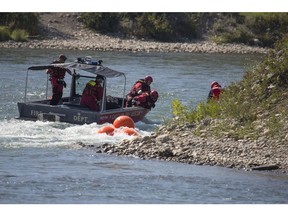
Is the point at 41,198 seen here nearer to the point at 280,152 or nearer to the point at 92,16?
the point at 280,152

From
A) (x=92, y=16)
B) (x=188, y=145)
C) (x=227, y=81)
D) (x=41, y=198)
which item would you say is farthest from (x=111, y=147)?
(x=92, y=16)

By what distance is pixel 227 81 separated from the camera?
40.8 meters

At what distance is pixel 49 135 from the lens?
26.4m

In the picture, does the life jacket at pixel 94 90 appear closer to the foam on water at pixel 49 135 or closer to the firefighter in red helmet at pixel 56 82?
the firefighter in red helmet at pixel 56 82

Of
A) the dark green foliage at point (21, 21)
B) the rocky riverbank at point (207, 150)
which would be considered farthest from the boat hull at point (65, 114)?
the dark green foliage at point (21, 21)

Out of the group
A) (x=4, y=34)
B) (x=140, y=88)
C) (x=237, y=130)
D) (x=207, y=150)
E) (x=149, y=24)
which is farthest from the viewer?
(x=149, y=24)

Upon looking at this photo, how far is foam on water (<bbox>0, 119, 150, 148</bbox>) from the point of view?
2516 centimetres

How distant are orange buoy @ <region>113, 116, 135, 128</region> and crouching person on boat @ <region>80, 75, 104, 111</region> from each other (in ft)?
4.36

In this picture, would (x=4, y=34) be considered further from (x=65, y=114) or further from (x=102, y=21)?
(x=65, y=114)

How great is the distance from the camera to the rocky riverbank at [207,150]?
2231cm

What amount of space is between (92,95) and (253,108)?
4874mm

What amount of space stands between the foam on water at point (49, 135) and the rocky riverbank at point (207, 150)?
3.98 ft

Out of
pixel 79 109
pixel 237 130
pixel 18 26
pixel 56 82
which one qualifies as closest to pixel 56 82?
pixel 56 82

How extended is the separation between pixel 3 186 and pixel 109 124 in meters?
7.82
